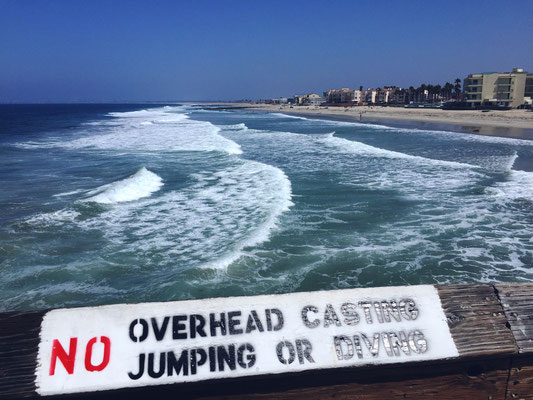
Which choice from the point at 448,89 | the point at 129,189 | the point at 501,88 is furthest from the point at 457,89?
the point at 129,189

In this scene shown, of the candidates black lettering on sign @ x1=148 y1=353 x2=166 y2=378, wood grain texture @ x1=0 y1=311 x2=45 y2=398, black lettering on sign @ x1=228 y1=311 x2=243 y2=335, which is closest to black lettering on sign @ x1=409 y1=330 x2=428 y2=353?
black lettering on sign @ x1=228 y1=311 x2=243 y2=335

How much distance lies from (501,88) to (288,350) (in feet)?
373

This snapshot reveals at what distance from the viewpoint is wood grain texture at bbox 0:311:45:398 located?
2.27m

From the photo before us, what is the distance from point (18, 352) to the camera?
2.36 metres

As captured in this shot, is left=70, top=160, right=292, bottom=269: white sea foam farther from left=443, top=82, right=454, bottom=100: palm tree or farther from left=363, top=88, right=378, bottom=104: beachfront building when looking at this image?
left=363, top=88, right=378, bottom=104: beachfront building

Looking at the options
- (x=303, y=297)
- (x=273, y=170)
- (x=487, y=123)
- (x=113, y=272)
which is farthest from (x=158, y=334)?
(x=487, y=123)

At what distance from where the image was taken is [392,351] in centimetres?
259

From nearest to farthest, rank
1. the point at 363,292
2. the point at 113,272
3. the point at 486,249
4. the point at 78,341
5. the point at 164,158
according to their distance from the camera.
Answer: the point at 78,341
the point at 363,292
the point at 113,272
the point at 486,249
the point at 164,158

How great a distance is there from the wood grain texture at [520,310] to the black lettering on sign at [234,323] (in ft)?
6.23

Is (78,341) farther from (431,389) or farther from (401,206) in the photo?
(401,206)

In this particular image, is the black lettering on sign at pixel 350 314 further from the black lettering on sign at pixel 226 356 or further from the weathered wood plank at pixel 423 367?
the black lettering on sign at pixel 226 356

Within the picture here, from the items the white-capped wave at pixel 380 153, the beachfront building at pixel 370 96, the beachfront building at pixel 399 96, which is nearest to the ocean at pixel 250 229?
the white-capped wave at pixel 380 153

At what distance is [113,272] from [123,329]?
6370mm

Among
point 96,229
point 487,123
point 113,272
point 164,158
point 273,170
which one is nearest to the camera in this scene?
point 113,272
